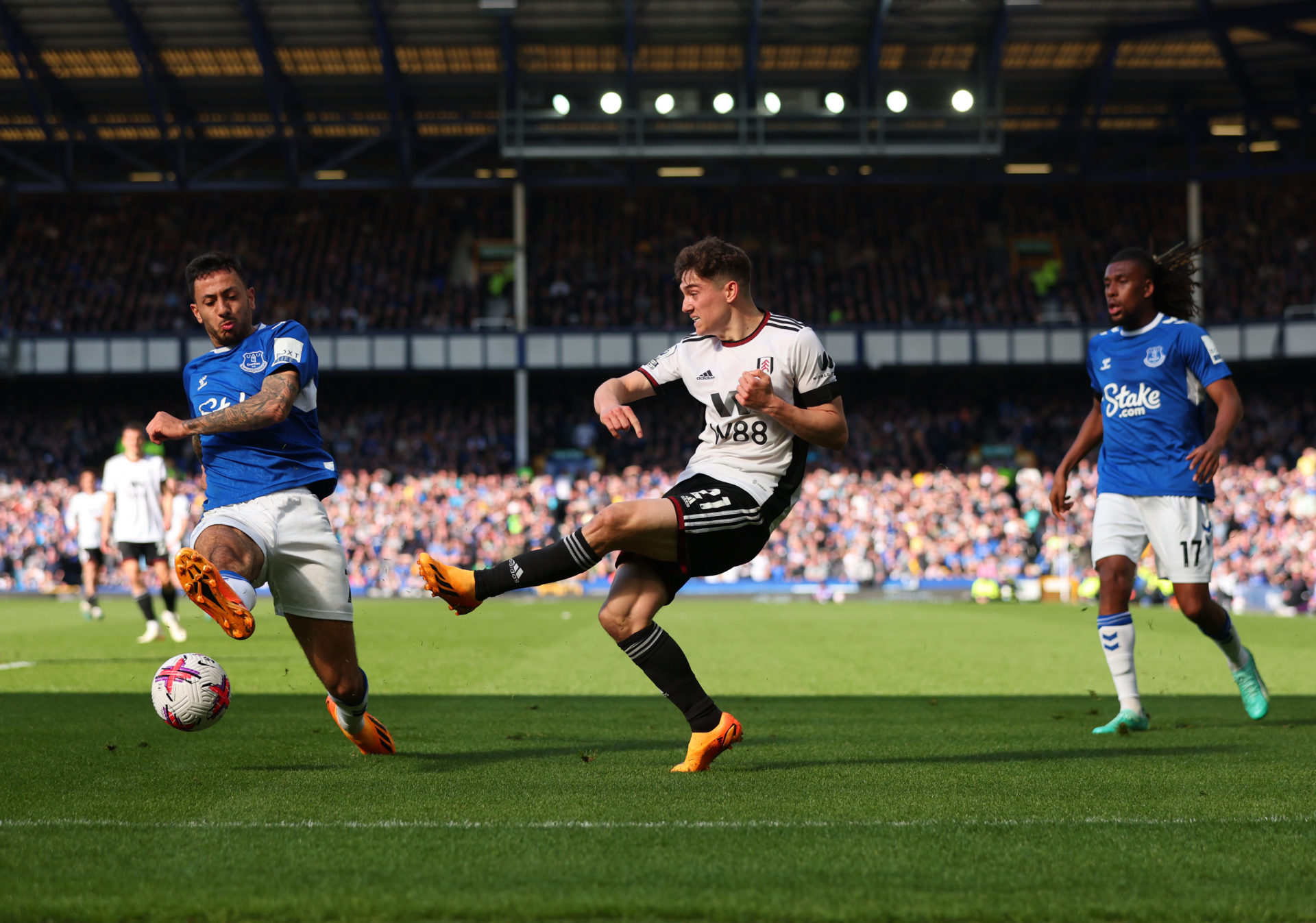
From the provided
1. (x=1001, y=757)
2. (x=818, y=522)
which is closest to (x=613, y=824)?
(x=1001, y=757)

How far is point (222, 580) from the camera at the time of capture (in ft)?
15.8

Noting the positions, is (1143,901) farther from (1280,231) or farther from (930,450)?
(1280,231)

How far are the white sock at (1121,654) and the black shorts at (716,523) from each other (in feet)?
8.75

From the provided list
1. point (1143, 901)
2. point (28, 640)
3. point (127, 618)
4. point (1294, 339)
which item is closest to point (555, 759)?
point (1143, 901)

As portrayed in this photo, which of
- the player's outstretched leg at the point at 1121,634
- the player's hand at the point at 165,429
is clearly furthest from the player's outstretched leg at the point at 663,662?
the player's outstretched leg at the point at 1121,634

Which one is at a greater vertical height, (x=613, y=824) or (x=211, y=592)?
(x=211, y=592)

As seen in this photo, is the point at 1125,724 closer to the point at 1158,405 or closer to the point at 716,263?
the point at 1158,405

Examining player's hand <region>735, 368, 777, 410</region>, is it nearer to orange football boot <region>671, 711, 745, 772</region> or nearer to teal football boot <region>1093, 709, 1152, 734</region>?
orange football boot <region>671, 711, 745, 772</region>

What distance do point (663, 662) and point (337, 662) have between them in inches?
55.8

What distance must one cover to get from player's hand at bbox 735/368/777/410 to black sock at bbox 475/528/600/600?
2.75 feet

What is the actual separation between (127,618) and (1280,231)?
35813 mm

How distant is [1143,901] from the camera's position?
3.22m

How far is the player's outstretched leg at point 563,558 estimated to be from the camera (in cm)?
509

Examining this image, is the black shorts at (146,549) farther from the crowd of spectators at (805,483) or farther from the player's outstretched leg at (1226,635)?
the crowd of spectators at (805,483)
